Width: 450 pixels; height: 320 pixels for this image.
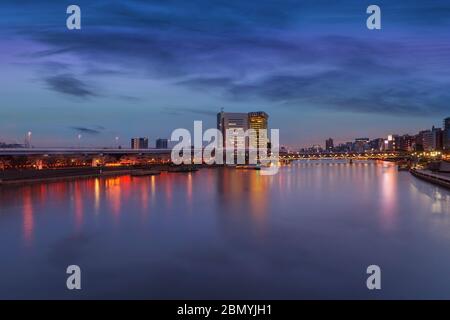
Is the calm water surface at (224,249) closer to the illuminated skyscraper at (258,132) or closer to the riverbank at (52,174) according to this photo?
the riverbank at (52,174)

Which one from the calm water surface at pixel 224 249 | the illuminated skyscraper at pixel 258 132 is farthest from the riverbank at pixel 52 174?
the illuminated skyscraper at pixel 258 132

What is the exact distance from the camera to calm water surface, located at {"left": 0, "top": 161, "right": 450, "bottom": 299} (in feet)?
16.8

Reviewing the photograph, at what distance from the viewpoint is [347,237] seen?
27.2ft

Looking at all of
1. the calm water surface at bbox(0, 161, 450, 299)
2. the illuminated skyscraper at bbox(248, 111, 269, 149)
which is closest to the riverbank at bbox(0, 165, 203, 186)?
the calm water surface at bbox(0, 161, 450, 299)

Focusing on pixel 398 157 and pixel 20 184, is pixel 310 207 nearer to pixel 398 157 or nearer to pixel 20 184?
pixel 20 184

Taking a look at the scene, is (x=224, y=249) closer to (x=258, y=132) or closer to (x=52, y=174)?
(x=52, y=174)

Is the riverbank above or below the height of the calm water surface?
above

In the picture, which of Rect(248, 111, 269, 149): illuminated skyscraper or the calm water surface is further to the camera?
Rect(248, 111, 269, 149): illuminated skyscraper

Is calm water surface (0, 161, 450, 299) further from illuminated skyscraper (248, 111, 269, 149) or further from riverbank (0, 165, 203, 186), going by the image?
illuminated skyscraper (248, 111, 269, 149)

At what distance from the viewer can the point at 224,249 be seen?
725 cm

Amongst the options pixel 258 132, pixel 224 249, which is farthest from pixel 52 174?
pixel 258 132

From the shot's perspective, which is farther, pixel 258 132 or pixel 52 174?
pixel 258 132
